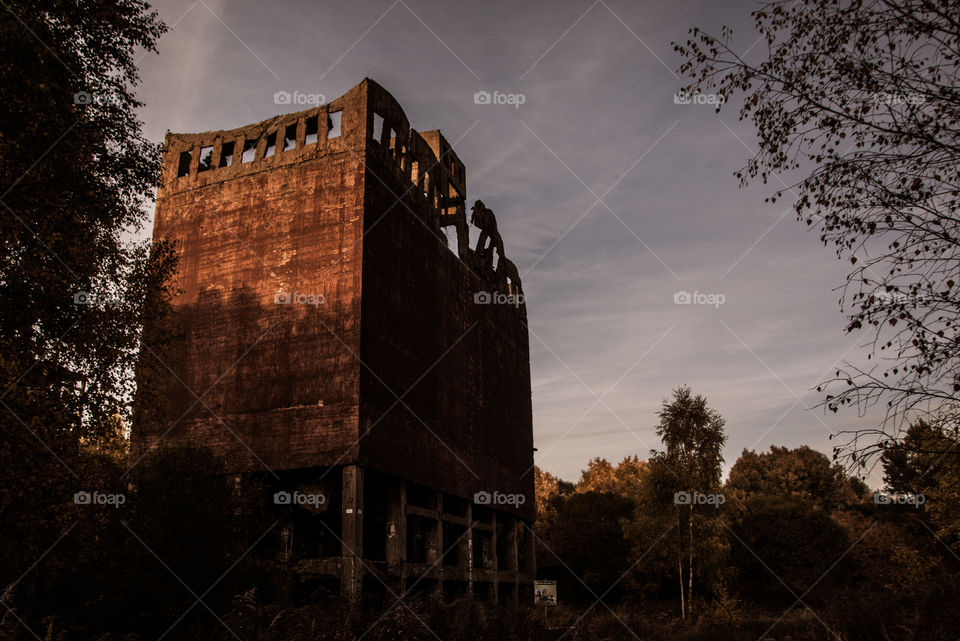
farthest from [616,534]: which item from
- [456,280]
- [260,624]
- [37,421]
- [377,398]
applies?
[37,421]

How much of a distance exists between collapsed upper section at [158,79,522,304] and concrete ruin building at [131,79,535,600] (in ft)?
0.28

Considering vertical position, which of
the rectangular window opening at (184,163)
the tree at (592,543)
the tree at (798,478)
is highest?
the rectangular window opening at (184,163)

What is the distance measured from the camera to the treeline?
3279 cm

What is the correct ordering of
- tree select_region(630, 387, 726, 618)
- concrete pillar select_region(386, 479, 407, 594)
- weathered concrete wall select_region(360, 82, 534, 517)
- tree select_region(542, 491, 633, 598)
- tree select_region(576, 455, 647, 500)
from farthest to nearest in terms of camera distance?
tree select_region(576, 455, 647, 500), tree select_region(542, 491, 633, 598), tree select_region(630, 387, 726, 618), weathered concrete wall select_region(360, 82, 534, 517), concrete pillar select_region(386, 479, 407, 594)

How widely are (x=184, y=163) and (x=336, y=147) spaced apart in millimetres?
7911

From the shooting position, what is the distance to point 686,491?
1590 inches

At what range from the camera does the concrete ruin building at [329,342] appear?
23656 mm

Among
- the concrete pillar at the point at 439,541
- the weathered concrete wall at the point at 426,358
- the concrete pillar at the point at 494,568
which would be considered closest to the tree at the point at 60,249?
the weathered concrete wall at the point at 426,358

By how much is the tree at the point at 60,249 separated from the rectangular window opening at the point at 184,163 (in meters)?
16.2

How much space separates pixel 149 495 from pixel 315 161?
1337 centimetres

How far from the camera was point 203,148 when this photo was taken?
2975cm

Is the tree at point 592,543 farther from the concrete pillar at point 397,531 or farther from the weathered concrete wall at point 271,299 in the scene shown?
the weathered concrete wall at point 271,299

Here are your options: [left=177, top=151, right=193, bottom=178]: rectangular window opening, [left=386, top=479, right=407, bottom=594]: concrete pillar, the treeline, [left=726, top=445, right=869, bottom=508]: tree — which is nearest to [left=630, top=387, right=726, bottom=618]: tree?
the treeline

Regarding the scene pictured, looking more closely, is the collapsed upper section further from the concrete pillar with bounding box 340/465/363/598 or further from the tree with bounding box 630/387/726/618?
the tree with bounding box 630/387/726/618
